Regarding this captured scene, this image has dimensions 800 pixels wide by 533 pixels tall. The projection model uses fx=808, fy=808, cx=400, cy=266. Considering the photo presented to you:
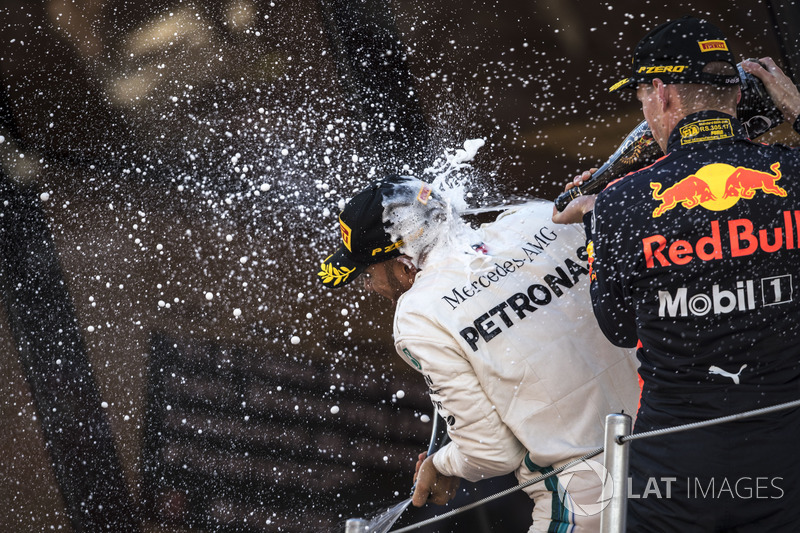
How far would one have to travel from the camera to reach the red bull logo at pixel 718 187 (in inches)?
58.7

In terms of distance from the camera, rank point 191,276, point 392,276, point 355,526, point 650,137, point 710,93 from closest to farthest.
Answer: point 710,93 < point 355,526 < point 650,137 < point 392,276 < point 191,276

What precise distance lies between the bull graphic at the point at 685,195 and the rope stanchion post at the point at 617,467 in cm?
40

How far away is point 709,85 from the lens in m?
1.59

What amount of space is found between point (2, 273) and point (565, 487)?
2776 mm

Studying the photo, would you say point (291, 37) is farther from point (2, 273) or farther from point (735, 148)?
point (735, 148)

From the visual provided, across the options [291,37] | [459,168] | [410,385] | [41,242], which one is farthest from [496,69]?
[41,242]

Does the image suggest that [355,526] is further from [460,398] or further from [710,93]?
[710,93]

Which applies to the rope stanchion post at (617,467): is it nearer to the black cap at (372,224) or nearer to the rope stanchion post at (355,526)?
the rope stanchion post at (355,526)

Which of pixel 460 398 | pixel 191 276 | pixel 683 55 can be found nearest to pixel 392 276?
pixel 460 398

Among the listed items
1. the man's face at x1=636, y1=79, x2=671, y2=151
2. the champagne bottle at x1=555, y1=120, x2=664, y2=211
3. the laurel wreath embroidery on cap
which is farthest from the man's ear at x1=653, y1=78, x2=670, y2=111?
the laurel wreath embroidery on cap

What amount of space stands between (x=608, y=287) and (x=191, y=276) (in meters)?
2.32

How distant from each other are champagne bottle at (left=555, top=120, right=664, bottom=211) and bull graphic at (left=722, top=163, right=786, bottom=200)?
1.70 feet

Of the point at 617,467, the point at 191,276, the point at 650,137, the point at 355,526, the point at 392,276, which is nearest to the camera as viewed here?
the point at 617,467

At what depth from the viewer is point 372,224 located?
202 cm
